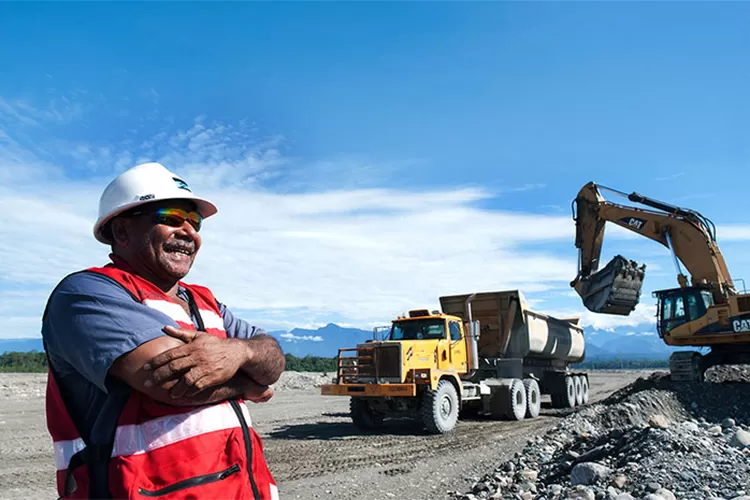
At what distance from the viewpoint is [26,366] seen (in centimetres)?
3659

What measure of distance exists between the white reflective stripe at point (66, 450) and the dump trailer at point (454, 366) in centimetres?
1059

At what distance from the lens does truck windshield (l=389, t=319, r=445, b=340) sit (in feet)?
45.0

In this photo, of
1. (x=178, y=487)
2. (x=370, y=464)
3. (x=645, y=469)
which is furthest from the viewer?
(x=370, y=464)

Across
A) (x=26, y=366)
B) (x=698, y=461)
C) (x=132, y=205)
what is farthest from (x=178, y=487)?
(x=26, y=366)

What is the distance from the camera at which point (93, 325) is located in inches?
67.8

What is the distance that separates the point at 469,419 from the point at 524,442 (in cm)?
474

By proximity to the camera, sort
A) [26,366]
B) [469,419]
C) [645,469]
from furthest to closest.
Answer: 1. [26,366]
2. [469,419]
3. [645,469]

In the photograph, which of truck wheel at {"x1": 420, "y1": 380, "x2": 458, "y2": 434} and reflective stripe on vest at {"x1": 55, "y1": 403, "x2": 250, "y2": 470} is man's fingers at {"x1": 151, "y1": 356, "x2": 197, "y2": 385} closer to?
reflective stripe on vest at {"x1": 55, "y1": 403, "x2": 250, "y2": 470}

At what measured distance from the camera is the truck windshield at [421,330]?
45.0ft

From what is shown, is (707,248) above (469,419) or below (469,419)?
above

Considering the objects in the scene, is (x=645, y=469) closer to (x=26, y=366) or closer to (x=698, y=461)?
(x=698, y=461)

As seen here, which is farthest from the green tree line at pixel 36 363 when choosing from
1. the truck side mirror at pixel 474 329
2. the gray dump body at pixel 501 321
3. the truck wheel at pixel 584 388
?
the truck side mirror at pixel 474 329

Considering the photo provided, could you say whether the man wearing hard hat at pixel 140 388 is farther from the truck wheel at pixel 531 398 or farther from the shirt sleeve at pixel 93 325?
the truck wheel at pixel 531 398

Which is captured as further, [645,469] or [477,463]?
[477,463]
